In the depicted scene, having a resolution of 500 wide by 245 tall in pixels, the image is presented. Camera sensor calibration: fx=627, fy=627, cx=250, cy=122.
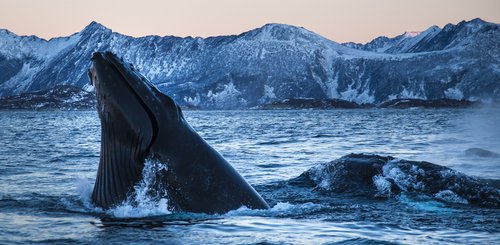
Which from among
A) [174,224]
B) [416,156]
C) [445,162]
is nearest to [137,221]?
[174,224]

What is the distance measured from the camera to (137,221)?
660 cm

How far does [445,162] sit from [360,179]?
8.03m

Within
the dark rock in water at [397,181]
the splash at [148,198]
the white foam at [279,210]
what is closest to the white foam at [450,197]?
the dark rock in water at [397,181]

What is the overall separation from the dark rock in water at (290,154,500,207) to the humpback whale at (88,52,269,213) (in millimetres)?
4106

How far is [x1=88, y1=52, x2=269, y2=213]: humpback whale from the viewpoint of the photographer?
20.3 ft

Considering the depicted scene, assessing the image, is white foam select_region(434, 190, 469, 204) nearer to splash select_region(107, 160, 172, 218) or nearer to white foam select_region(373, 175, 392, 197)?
white foam select_region(373, 175, 392, 197)

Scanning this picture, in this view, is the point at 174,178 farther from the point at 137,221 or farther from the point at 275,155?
the point at 275,155

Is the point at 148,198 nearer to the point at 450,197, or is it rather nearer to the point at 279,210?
the point at 279,210

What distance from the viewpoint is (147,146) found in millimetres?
6230

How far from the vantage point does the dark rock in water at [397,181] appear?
934cm

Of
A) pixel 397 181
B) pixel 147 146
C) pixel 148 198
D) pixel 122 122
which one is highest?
pixel 122 122

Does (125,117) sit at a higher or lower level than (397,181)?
higher

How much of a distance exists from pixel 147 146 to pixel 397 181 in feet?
17.6

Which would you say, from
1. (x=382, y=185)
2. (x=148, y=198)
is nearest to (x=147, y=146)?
(x=148, y=198)
